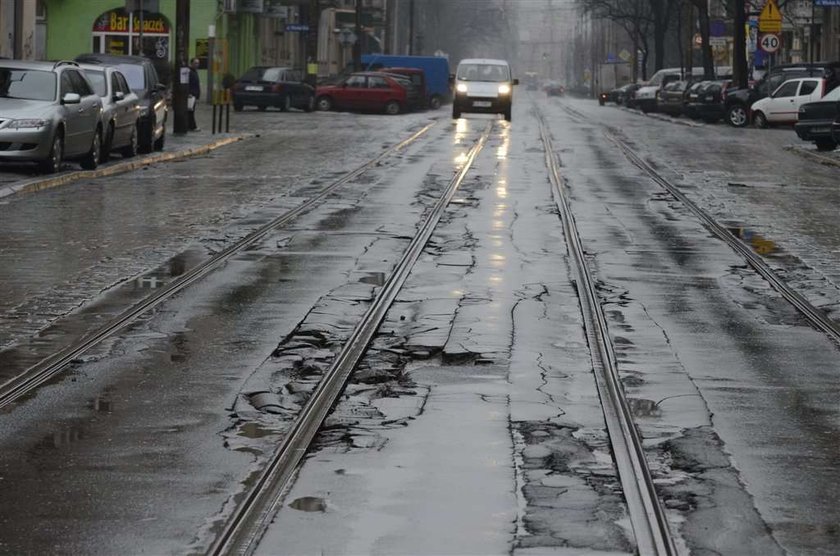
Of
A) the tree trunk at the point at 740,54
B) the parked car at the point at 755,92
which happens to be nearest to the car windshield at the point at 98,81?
the parked car at the point at 755,92

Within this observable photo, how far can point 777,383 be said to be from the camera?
9.15 meters

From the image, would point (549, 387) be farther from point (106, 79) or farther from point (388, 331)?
point (106, 79)

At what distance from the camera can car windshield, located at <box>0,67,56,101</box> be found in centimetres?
2416

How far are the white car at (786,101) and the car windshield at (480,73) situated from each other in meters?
7.15

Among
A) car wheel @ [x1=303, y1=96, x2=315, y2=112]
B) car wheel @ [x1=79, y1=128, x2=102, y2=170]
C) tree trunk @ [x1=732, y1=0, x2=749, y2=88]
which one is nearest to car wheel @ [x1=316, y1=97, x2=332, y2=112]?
car wheel @ [x1=303, y1=96, x2=315, y2=112]

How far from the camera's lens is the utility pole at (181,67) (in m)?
35.6

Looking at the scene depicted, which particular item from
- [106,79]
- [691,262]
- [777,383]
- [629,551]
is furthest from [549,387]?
[106,79]

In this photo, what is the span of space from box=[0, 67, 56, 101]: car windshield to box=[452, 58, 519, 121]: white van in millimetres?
27525

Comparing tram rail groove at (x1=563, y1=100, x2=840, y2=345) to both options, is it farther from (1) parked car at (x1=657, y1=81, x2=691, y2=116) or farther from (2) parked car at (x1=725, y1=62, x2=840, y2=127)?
(1) parked car at (x1=657, y1=81, x2=691, y2=116)

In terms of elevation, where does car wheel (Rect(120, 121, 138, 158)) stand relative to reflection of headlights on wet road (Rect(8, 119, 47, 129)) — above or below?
below

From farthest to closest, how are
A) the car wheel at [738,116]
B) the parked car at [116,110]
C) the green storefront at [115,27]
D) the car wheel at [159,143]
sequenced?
the green storefront at [115,27], the car wheel at [738,116], the car wheel at [159,143], the parked car at [116,110]

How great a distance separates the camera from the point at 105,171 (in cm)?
2502

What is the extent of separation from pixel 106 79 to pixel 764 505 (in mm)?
22426

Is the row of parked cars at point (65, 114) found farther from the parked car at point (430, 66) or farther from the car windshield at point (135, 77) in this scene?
the parked car at point (430, 66)
